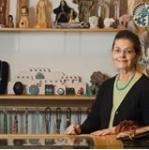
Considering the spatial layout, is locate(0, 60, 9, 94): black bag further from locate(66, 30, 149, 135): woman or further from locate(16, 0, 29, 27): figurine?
locate(66, 30, 149, 135): woman

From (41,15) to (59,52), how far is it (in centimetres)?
30

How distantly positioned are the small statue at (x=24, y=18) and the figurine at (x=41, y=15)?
0.07m

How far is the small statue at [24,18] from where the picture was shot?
287 centimetres

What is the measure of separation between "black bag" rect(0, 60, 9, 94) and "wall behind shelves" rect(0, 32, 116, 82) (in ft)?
0.18

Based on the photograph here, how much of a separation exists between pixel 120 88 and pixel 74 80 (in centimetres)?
116

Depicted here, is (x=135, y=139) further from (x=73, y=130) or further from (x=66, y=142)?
(x=73, y=130)

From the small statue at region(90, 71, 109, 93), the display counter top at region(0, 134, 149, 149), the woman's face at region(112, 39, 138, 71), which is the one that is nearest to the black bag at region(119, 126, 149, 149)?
the display counter top at region(0, 134, 149, 149)

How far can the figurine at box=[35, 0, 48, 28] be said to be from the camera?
2.88 metres

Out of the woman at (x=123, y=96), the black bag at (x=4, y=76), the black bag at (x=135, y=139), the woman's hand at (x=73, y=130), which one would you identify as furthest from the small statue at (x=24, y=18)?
the black bag at (x=135, y=139)

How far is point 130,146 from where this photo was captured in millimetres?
963

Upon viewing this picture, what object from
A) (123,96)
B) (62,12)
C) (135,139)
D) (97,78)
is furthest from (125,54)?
(62,12)

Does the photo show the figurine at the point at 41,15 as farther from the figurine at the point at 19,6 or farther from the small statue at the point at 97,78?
the small statue at the point at 97,78

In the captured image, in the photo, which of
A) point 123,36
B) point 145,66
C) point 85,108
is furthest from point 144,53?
point 123,36

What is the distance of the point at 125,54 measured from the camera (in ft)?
6.00
